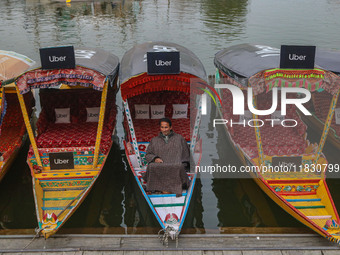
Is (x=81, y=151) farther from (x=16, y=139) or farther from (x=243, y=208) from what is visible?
(x=243, y=208)

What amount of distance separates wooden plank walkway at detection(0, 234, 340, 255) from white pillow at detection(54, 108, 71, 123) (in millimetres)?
3782

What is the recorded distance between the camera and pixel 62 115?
8711 millimetres

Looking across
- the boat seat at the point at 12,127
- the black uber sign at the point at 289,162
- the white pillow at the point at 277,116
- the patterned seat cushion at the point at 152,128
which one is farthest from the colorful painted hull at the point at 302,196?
the boat seat at the point at 12,127

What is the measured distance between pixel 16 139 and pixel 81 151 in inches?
88.8

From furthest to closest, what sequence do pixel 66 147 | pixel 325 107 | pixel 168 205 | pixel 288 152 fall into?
pixel 325 107 → pixel 288 152 → pixel 66 147 → pixel 168 205

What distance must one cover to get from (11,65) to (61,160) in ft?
10.5

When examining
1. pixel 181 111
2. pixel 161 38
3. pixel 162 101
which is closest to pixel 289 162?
pixel 181 111

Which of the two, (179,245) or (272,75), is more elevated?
(272,75)

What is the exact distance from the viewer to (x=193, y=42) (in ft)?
69.0

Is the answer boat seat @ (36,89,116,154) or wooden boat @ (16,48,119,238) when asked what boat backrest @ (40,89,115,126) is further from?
wooden boat @ (16,48,119,238)

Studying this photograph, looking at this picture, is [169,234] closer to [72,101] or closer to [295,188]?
[295,188]

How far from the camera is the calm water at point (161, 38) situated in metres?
6.57

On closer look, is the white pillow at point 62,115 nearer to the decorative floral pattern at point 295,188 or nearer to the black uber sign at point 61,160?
the black uber sign at point 61,160

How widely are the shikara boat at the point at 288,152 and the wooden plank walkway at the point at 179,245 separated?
33 centimetres
